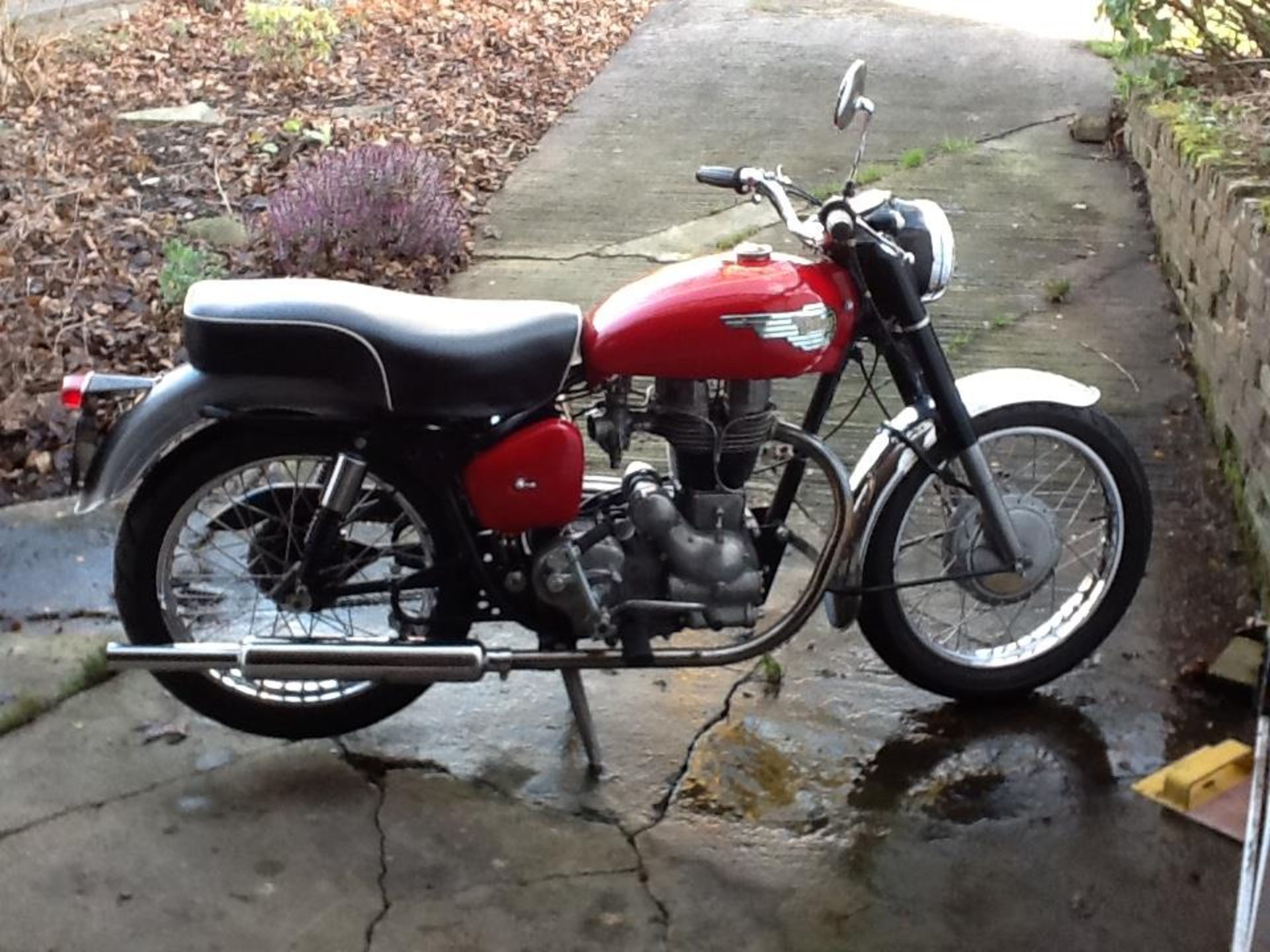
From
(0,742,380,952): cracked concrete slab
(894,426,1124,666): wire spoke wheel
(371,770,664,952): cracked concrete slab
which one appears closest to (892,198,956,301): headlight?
(894,426,1124,666): wire spoke wheel

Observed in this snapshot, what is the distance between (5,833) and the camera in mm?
3111

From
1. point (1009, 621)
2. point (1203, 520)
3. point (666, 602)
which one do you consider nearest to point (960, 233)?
point (1203, 520)

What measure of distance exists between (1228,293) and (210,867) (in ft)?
12.0

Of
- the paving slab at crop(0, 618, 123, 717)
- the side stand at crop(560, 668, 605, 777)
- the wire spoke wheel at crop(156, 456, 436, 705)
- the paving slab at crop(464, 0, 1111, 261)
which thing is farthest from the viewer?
the paving slab at crop(464, 0, 1111, 261)

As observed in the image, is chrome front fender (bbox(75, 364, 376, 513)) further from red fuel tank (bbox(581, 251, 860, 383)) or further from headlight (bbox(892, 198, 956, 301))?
headlight (bbox(892, 198, 956, 301))

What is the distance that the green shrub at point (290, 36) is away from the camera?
905cm

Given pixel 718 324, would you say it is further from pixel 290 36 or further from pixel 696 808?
pixel 290 36

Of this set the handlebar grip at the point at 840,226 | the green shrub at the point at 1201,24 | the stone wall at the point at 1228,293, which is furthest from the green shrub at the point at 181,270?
the green shrub at the point at 1201,24

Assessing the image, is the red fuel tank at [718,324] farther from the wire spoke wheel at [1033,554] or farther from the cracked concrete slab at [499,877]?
the cracked concrete slab at [499,877]

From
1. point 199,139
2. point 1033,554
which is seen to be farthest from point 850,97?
point 199,139

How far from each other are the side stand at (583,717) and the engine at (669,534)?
Answer: 137 mm

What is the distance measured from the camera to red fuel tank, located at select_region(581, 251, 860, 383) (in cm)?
294

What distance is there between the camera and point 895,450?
3283 millimetres

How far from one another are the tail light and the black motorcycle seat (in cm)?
22
